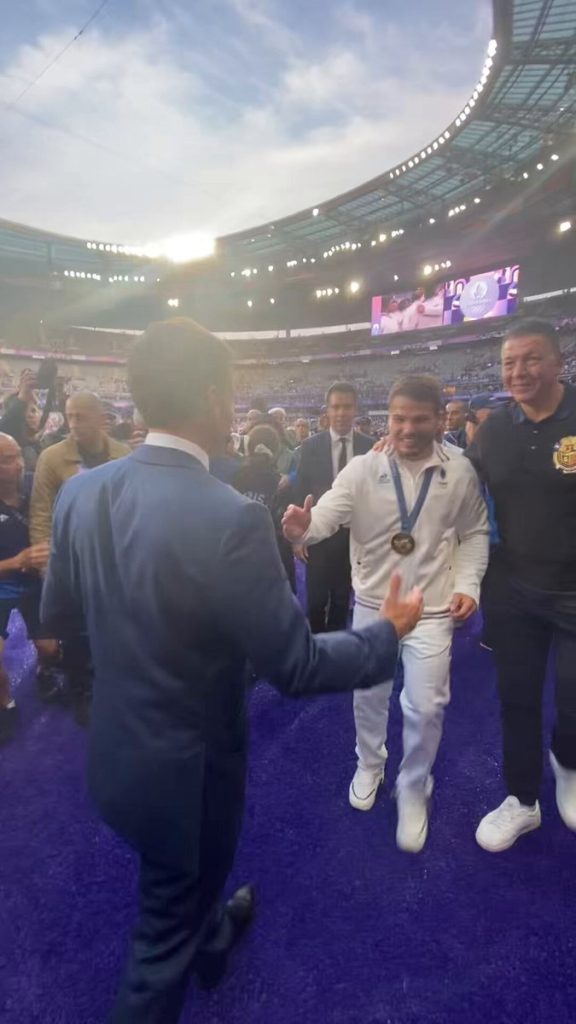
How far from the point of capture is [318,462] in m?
4.09

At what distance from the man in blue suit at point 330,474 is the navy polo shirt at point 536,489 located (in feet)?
5.59

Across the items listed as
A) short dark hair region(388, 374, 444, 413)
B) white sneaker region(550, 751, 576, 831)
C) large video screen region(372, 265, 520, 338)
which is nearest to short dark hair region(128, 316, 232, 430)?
short dark hair region(388, 374, 444, 413)

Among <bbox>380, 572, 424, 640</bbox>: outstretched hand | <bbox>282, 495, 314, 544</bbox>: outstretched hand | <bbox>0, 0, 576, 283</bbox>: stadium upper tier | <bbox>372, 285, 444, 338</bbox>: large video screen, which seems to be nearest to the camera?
<bbox>380, 572, 424, 640</bbox>: outstretched hand

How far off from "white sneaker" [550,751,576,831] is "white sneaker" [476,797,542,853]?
0.14m

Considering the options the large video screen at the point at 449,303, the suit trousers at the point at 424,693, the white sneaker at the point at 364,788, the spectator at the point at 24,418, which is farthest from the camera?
the large video screen at the point at 449,303

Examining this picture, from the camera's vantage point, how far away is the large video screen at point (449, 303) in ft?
94.9

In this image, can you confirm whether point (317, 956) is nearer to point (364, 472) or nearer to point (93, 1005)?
point (93, 1005)

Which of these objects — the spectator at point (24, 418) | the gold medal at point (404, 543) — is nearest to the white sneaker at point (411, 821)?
the gold medal at point (404, 543)

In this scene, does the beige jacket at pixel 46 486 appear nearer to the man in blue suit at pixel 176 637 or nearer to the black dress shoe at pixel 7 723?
the black dress shoe at pixel 7 723

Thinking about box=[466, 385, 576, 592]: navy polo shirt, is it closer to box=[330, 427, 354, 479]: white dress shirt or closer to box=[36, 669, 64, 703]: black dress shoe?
box=[330, 427, 354, 479]: white dress shirt

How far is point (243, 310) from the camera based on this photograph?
4666 centimetres

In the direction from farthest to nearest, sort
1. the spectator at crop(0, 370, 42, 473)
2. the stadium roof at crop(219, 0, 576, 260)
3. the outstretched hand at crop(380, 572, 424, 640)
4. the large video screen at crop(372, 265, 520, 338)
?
the large video screen at crop(372, 265, 520, 338), the stadium roof at crop(219, 0, 576, 260), the spectator at crop(0, 370, 42, 473), the outstretched hand at crop(380, 572, 424, 640)

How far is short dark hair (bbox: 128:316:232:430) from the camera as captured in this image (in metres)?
1.17

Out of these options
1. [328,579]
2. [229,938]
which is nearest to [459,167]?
[328,579]
